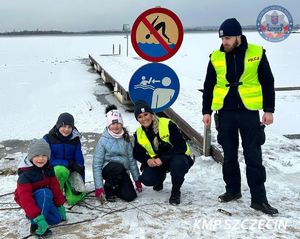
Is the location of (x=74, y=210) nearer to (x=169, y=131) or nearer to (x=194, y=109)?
(x=169, y=131)

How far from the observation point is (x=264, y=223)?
12.3 ft

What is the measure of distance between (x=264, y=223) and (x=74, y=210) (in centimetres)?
181

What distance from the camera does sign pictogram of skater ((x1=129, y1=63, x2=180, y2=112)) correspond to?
4.82 metres

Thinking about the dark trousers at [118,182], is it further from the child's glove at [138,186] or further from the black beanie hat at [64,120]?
the black beanie hat at [64,120]

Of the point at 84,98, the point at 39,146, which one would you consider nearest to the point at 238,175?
the point at 39,146

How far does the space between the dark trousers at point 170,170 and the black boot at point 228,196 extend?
1.43ft

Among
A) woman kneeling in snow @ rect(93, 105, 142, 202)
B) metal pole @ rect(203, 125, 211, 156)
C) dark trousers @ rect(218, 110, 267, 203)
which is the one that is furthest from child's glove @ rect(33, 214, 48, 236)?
metal pole @ rect(203, 125, 211, 156)

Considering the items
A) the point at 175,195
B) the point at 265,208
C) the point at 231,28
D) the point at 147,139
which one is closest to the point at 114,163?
the point at 147,139

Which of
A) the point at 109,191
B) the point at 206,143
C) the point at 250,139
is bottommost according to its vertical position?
the point at 109,191

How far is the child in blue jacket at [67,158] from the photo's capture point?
14.2 feet

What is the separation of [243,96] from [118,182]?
1583mm

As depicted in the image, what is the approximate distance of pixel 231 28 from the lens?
3.85 metres

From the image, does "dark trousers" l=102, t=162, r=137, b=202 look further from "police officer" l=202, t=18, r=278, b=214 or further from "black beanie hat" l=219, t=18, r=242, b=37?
"black beanie hat" l=219, t=18, r=242, b=37

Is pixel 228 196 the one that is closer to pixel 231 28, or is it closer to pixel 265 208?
pixel 265 208
